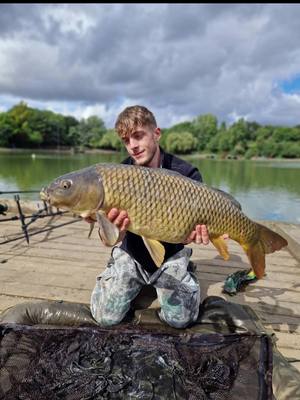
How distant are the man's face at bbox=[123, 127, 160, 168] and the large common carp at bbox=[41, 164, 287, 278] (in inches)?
11.8

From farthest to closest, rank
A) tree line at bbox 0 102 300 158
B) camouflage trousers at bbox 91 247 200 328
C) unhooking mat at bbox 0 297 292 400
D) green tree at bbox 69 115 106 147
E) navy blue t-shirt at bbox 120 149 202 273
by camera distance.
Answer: green tree at bbox 69 115 106 147
tree line at bbox 0 102 300 158
navy blue t-shirt at bbox 120 149 202 273
camouflage trousers at bbox 91 247 200 328
unhooking mat at bbox 0 297 292 400

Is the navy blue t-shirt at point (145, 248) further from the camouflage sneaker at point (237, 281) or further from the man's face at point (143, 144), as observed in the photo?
the camouflage sneaker at point (237, 281)

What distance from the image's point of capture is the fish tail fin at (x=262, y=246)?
4.87 feet

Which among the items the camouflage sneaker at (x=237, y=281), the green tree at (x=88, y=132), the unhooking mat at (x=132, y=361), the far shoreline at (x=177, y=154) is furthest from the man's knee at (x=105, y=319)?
the green tree at (x=88, y=132)

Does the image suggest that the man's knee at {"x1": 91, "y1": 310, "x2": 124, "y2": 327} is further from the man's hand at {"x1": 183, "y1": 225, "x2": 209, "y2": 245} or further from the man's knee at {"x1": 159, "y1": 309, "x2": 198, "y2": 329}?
the man's hand at {"x1": 183, "y1": 225, "x2": 209, "y2": 245}

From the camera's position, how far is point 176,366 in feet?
4.33

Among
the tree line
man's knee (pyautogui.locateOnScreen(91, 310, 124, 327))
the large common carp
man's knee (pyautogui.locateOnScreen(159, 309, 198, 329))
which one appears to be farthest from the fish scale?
the tree line

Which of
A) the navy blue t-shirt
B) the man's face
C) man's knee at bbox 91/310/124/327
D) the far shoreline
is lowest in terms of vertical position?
the far shoreline

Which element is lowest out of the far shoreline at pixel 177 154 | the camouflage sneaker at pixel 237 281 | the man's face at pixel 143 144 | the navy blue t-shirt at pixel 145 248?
the far shoreline at pixel 177 154

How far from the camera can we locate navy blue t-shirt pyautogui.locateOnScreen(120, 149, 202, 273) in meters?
1.74

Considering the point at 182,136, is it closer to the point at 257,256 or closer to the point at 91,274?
the point at 91,274

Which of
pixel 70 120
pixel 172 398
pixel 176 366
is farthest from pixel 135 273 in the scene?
pixel 70 120

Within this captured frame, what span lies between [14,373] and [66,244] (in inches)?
70.5

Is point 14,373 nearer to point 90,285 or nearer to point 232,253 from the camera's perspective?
point 90,285
